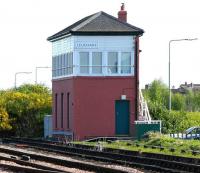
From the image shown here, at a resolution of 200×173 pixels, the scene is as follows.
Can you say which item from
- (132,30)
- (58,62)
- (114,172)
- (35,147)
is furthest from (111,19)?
(114,172)

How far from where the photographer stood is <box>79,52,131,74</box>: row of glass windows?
4750cm

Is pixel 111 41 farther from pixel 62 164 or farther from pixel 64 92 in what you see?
pixel 62 164

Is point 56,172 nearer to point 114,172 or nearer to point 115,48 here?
point 114,172

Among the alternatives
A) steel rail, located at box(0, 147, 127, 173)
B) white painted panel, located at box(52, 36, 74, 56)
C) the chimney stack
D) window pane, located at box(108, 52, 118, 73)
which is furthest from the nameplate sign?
steel rail, located at box(0, 147, 127, 173)

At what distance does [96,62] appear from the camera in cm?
4766

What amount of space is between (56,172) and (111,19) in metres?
30.0

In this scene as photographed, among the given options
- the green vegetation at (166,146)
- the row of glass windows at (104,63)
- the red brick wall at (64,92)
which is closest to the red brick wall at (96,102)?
the red brick wall at (64,92)

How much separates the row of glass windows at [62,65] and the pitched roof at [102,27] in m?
1.60

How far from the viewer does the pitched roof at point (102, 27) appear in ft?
155

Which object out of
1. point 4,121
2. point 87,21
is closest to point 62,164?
point 87,21

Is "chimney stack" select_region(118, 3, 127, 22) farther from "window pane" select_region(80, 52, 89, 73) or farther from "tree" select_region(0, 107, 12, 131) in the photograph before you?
"tree" select_region(0, 107, 12, 131)

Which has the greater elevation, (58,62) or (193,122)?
(58,62)

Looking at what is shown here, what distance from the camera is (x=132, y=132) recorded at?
4638 cm

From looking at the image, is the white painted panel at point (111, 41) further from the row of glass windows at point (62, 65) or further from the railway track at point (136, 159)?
the railway track at point (136, 159)
